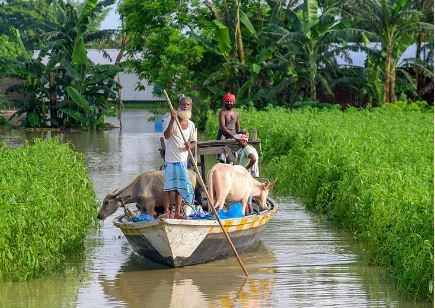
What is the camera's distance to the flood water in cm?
1046

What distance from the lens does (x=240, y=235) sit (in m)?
12.3

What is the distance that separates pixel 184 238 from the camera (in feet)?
37.3

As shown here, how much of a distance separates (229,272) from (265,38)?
90.6ft

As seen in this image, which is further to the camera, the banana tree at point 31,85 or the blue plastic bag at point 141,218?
the banana tree at point 31,85

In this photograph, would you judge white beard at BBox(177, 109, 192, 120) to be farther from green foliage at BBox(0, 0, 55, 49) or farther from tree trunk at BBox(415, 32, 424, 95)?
green foliage at BBox(0, 0, 55, 49)

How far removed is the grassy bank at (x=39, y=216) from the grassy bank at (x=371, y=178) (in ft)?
11.4

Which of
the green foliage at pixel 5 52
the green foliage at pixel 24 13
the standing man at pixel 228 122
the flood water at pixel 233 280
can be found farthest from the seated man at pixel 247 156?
the green foliage at pixel 24 13

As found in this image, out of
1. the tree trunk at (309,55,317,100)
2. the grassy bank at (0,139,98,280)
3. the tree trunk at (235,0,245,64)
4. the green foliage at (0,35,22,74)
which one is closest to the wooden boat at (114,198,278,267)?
the grassy bank at (0,139,98,280)

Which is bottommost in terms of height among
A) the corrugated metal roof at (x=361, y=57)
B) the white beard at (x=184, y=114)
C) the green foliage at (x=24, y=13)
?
the white beard at (x=184, y=114)

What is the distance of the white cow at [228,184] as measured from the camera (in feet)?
40.5

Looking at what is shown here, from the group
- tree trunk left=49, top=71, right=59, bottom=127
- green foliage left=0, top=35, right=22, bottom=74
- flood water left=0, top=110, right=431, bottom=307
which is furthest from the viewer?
tree trunk left=49, top=71, right=59, bottom=127

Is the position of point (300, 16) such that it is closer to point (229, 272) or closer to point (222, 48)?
point (222, 48)

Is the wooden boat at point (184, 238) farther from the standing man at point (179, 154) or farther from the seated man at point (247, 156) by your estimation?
the seated man at point (247, 156)

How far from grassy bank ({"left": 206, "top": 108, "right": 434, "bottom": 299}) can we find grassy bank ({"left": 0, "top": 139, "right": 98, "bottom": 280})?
136 inches
